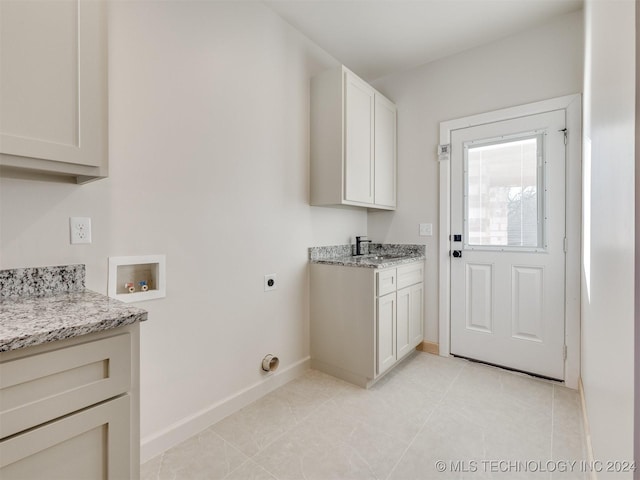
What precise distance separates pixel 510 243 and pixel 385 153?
132 centimetres

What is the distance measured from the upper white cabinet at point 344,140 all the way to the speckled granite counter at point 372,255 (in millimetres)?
460

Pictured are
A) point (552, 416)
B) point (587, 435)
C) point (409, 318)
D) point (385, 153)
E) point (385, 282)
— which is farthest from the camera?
point (385, 153)

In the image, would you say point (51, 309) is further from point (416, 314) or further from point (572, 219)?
point (572, 219)

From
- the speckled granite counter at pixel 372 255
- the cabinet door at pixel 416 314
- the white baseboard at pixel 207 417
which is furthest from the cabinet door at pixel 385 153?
the white baseboard at pixel 207 417

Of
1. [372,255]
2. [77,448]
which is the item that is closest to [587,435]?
[372,255]

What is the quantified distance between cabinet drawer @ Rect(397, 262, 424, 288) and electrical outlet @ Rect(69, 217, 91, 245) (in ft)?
6.73

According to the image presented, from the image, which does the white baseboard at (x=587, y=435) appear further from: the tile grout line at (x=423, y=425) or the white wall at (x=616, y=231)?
the tile grout line at (x=423, y=425)

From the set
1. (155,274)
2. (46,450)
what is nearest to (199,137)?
(155,274)

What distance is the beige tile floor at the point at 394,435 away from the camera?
1.51 m

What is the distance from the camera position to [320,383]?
238 centimetres

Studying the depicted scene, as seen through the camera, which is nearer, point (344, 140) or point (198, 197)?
point (198, 197)

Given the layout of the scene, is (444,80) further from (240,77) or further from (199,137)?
(199,137)

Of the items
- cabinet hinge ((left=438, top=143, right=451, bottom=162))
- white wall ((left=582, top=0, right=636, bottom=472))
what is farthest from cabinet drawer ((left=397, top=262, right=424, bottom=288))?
white wall ((left=582, top=0, right=636, bottom=472))

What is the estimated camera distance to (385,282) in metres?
2.38
